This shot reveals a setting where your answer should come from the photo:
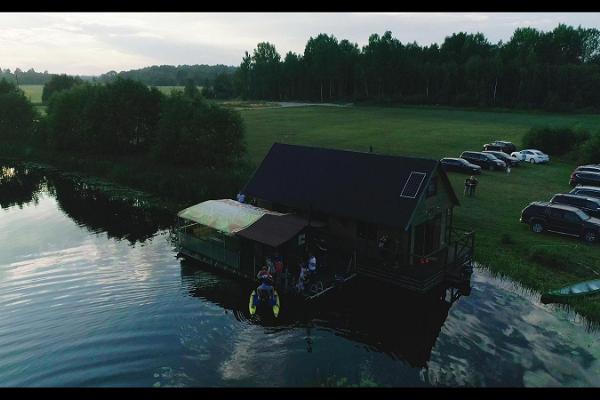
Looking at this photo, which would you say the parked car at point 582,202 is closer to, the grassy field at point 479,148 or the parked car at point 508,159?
the grassy field at point 479,148

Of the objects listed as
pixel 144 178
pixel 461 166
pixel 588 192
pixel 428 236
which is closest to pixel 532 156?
pixel 461 166

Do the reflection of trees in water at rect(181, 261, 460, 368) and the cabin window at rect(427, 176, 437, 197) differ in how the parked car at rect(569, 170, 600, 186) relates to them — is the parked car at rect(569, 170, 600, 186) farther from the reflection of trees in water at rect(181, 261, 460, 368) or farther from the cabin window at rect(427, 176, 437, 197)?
the reflection of trees in water at rect(181, 261, 460, 368)

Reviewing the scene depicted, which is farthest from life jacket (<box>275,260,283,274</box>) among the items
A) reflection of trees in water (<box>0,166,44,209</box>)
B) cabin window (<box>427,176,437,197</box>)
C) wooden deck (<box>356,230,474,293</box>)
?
reflection of trees in water (<box>0,166,44,209</box>)

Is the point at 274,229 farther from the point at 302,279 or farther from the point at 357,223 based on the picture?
the point at 357,223
